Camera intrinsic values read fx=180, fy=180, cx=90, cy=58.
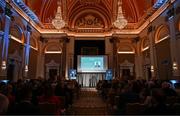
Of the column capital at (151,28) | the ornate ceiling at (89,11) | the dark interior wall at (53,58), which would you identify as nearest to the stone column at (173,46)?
the column capital at (151,28)

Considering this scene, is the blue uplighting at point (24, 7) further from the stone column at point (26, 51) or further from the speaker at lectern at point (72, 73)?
the speaker at lectern at point (72, 73)

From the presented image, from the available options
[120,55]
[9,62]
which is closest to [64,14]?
[120,55]

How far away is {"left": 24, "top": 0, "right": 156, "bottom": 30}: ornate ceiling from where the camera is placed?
62.4 feet

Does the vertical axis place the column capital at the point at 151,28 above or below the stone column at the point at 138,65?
above

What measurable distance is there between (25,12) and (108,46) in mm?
9614

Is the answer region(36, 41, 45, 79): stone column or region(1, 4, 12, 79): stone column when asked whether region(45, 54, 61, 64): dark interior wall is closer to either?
region(36, 41, 45, 79): stone column

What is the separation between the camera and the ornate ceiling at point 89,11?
19.0 metres

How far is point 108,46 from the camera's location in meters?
20.4

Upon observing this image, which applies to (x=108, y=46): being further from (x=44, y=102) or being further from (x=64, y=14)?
(x=44, y=102)

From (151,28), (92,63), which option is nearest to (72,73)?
(92,63)

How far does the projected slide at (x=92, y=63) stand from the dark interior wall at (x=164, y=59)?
6.67 metres

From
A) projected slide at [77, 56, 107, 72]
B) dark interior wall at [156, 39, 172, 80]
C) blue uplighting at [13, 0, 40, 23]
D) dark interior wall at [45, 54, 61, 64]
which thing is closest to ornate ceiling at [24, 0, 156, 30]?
blue uplighting at [13, 0, 40, 23]

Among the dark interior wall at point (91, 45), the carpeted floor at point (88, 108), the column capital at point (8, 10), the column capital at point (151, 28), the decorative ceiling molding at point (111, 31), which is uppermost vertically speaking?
the decorative ceiling molding at point (111, 31)

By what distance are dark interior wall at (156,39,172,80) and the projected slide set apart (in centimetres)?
667
